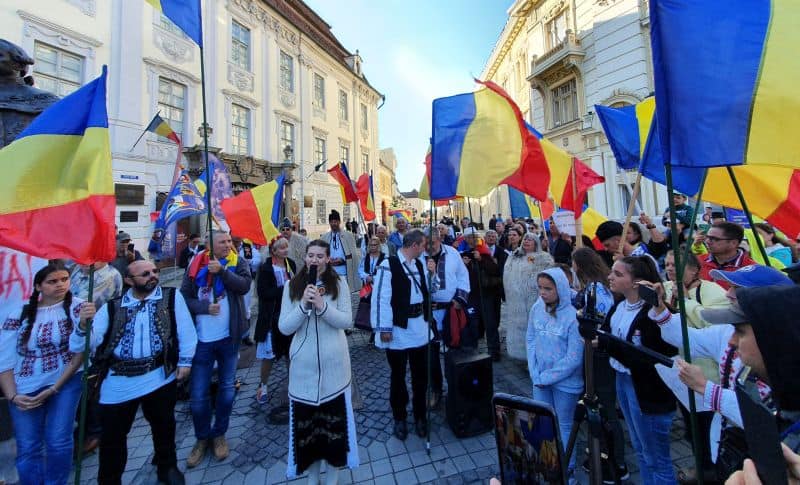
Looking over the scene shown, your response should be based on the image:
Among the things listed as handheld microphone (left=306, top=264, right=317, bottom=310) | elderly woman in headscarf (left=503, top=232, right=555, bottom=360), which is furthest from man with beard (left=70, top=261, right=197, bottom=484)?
elderly woman in headscarf (left=503, top=232, right=555, bottom=360)

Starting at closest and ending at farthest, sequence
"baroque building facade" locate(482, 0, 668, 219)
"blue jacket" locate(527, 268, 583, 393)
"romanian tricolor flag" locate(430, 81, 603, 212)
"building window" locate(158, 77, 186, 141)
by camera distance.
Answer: "blue jacket" locate(527, 268, 583, 393) → "romanian tricolor flag" locate(430, 81, 603, 212) → "building window" locate(158, 77, 186, 141) → "baroque building facade" locate(482, 0, 668, 219)

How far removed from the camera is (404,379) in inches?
126

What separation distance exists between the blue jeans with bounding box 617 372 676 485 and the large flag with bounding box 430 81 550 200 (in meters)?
2.15

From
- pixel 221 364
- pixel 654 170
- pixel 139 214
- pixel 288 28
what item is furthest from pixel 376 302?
pixel 288 28

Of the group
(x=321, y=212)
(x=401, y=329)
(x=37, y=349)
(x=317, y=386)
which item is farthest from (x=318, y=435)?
(x=321, y=212)

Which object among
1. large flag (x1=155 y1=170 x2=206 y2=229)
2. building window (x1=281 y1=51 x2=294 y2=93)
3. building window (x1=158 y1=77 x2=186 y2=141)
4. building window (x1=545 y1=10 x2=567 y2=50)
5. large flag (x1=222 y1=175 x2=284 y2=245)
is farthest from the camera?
building window (x1=281 y1=51 x2=294 y2=93)

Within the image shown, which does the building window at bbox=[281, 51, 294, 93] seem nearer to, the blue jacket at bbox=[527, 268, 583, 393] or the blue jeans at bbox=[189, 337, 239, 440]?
the blue jeans at bbox=[189, 337, 239, 440]

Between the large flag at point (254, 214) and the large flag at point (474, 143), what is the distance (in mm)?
2372

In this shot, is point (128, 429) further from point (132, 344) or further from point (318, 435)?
point (318, 435)

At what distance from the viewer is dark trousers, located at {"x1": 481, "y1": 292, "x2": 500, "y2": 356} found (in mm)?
4938

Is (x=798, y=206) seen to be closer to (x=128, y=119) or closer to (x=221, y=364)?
(x=221, y=364)

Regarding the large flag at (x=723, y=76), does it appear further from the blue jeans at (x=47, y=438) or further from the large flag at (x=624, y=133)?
the blue jeans at (x=47, y=438)

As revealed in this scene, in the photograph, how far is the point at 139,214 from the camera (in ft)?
39.7

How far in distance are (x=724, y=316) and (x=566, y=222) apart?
559 cm
